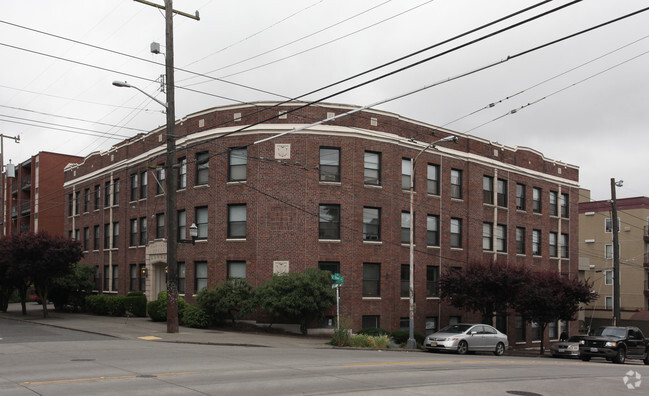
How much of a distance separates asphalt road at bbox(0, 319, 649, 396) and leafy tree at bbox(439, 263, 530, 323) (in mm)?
13079

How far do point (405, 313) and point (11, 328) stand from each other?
18993 millimetres

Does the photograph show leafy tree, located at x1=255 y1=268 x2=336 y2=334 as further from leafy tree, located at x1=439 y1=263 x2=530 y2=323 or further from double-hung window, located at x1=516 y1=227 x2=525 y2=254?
double-hung window, located at x1=516 y1=227 x2=525 y2=254

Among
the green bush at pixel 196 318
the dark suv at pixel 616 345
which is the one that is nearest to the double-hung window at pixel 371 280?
the green bush at pixel 196 318

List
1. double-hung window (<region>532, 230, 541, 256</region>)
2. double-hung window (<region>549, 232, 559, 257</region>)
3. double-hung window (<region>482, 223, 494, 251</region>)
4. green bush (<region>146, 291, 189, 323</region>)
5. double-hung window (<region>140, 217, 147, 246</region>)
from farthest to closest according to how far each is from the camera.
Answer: double-hung window (<region>549, 232, 559, 257</region>), double-hung window (<region>532, 230, 541, 256</region>), double-hung window (<region>482, 223, 494, 251</region>), double-hung window (<region>140, 217, 147, 246</region>), green bush (<region>146, 291, 189, 323</region>)

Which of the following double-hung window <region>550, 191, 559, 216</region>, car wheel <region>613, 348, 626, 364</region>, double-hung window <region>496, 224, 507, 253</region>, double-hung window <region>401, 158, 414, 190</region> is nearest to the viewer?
car wheel <region>613, 348, 626, 364</region>

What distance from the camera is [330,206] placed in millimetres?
31250

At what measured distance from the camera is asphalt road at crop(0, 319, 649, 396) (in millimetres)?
11734

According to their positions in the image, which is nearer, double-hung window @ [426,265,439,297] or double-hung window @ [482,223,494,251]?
double-hung window @ [426,265,439,297]

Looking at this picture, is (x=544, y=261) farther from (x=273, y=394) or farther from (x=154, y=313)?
(x=273, y=394)

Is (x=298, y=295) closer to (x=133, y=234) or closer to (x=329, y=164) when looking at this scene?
(x=329, y=164)

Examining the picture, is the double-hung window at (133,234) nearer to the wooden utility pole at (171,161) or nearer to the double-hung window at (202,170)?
the double-hung window at (202,170)

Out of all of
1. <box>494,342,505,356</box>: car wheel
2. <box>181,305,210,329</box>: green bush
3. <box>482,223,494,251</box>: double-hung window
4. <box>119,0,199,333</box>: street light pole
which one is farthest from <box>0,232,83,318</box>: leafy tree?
<box>482,223,494,251</box>: double-hung window

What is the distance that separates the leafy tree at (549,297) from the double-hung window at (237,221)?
14955mm

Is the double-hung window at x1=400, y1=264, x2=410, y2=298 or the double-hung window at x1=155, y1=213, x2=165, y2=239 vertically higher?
the double-hung window at x1=155, y1=213, x2=165, y2=239
